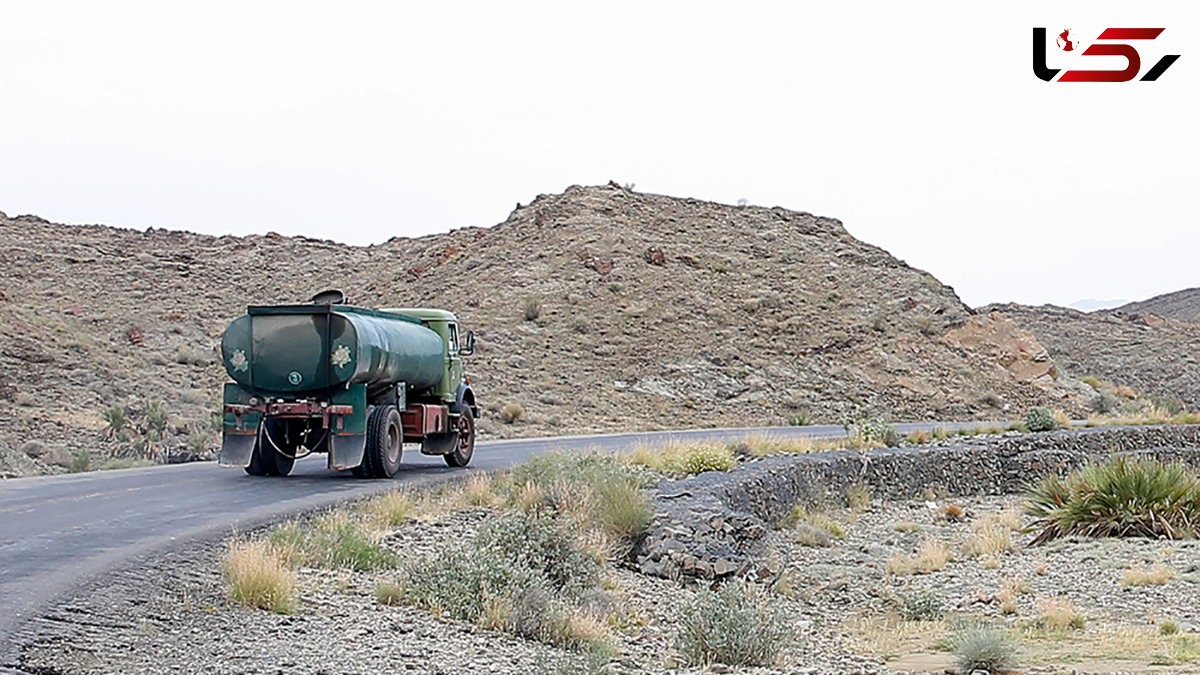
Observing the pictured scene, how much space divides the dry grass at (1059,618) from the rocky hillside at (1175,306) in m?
89.7

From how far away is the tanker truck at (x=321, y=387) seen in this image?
→ 704 inches

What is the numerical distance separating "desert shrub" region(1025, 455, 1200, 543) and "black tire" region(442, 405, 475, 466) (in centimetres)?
962

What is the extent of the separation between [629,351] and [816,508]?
2704 centimetres

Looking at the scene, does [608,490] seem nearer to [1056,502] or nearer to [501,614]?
[501,614]

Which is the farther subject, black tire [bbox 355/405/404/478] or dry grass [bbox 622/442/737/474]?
dry grass [bbox 622/442/737/474]

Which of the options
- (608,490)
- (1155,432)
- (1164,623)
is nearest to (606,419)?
(1155,432)

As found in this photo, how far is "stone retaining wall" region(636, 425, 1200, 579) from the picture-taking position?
14328 mm

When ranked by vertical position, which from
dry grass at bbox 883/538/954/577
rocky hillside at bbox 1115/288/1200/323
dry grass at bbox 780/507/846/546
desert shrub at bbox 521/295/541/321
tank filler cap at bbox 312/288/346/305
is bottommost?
dry grass at bbox 883/538/954/577

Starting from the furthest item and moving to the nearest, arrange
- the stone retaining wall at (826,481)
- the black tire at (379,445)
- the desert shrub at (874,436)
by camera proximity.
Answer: the desert shrub at (874,436) < the black tire at (379,445) < the stone retaining wall at (826,481)

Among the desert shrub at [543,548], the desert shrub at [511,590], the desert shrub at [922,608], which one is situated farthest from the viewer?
the desert shrub at [922,608]

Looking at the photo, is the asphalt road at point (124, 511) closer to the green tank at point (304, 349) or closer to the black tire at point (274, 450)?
the black tire at point (274, 450)

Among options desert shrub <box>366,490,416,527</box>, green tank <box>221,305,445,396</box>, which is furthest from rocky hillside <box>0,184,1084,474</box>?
desert shrub <box>366,490,416,527</box>

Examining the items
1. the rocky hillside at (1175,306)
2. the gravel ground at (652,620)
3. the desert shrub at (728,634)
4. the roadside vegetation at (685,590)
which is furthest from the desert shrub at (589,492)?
the rocky hillside at (1175,306)

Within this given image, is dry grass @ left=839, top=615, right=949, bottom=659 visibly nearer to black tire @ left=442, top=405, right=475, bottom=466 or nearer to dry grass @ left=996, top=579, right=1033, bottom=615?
dry grass @ left=996, top=579, right=1033, bottom=615
